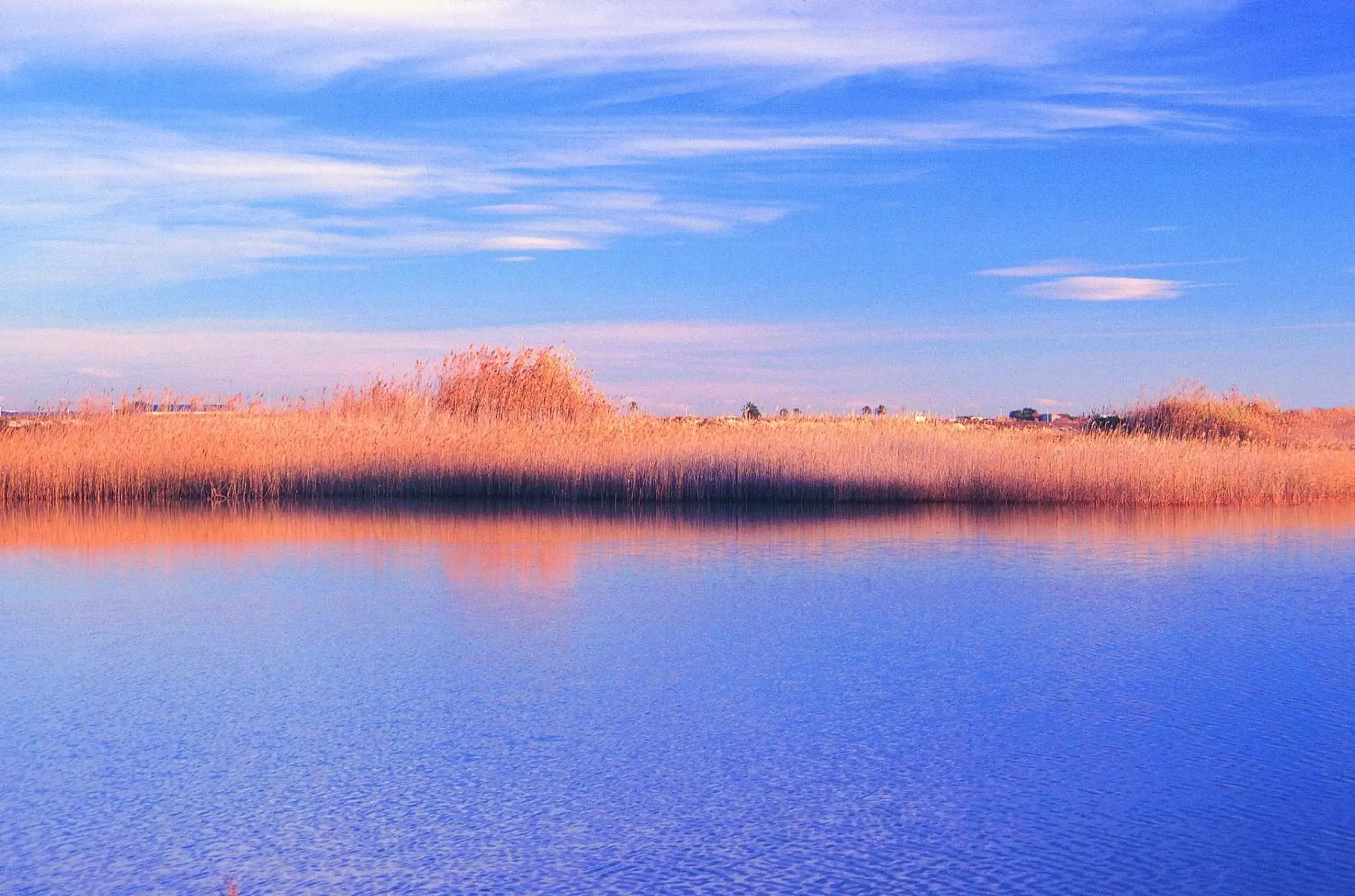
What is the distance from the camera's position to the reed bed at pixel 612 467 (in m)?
14.4

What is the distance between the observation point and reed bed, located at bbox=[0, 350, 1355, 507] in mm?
14383

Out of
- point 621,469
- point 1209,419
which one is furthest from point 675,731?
point 1209,419

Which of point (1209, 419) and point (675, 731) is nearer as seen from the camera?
point (675, 731)

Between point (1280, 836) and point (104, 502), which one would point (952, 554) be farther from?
point (104, 502)

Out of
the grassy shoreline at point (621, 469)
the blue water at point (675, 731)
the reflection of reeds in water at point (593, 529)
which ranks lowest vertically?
the blue water at point (675, 731)

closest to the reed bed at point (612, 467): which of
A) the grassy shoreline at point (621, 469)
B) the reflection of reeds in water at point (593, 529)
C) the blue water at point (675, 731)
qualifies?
the grassy shoreline at point (621, 469)

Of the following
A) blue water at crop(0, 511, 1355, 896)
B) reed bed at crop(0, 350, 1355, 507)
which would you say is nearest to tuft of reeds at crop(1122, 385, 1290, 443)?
reed bed at crop(0, 350, 1355, 507)

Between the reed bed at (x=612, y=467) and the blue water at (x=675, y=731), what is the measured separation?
260 inches

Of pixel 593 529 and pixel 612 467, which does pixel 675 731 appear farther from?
pixel 612 467

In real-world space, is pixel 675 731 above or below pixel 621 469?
below

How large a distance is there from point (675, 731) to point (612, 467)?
35.9ft

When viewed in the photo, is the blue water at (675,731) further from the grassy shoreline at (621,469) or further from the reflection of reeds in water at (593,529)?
the grassy shoreline at (621,469)

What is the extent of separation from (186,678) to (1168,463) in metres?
12.3

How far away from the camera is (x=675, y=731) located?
156 inches
